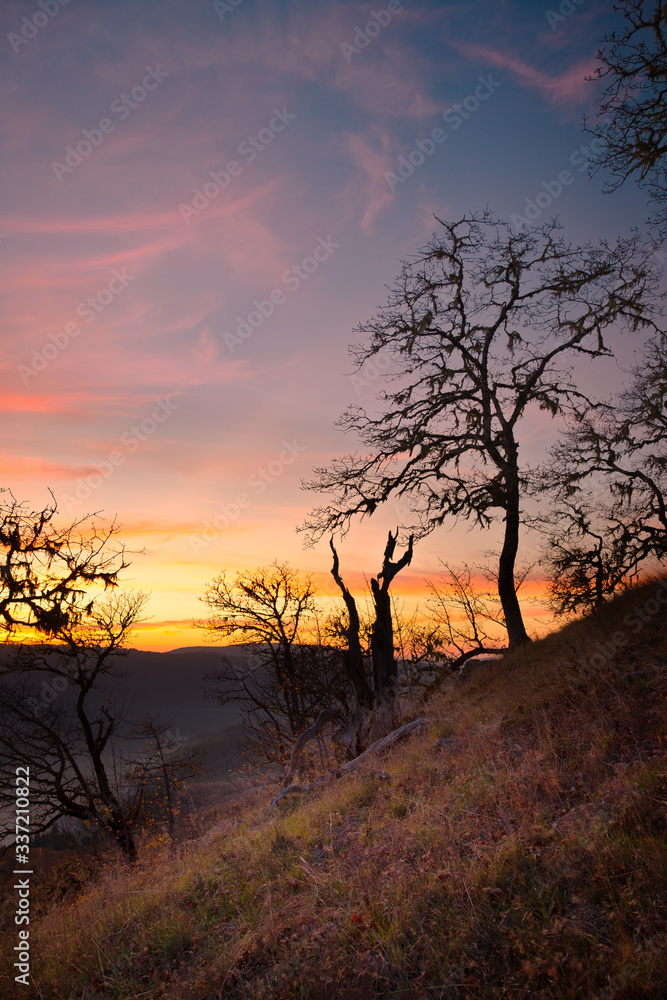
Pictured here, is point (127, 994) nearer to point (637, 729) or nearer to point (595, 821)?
point (595, 821)

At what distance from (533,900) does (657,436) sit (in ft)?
48.9

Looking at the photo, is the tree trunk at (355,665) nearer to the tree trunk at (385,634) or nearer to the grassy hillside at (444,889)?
the tree trunk at (385,634)

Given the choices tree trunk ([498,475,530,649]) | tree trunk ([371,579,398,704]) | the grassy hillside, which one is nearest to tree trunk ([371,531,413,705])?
tree trunk ([371,579,398,704])

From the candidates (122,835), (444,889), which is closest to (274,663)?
(122,835)

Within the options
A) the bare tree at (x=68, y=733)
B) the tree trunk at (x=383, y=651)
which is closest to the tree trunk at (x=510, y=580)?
the tree trunk at (x=383, y=651)

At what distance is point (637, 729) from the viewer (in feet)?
21.1

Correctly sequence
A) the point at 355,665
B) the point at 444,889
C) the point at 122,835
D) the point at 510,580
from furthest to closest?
the point at 122,835
the point at 510,580
the point at 355,665
the point at 444,889

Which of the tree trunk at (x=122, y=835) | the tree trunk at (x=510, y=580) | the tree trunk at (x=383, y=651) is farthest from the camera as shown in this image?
the tree trunk at (x=122, y=835)

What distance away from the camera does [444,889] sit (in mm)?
4402

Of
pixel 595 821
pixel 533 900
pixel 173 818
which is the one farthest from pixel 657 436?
pixel 173 818

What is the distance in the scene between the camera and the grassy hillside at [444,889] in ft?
11.7

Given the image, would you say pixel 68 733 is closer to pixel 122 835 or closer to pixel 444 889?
pixel 122 835

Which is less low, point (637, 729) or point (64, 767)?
point (637, 729)

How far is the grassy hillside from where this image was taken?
3570 mm
